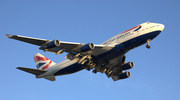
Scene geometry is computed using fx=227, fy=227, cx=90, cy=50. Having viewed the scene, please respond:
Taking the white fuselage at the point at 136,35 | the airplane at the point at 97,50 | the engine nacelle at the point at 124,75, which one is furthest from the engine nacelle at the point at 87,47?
the engine nacelle at the point at 124,75

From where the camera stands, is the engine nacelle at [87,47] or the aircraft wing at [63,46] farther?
the engine nacelle at [87,47]

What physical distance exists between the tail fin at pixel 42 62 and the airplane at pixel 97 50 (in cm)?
195

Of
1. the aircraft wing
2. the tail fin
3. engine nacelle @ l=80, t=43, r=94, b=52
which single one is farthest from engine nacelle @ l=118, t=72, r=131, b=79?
engine nacelle @ l=80, t=43, r=94, b=52

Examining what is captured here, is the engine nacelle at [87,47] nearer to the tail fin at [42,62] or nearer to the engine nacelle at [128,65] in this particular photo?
the engine nacelle at [128,65]

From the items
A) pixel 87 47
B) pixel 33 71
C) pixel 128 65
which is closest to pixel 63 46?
pixel 87 47

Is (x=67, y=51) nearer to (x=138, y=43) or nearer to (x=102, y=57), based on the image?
(x=102, y=57)

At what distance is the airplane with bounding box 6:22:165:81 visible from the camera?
34.2 m

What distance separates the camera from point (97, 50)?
3719cm

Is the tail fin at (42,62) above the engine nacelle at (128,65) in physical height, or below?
above

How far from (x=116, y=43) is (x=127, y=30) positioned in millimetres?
2949

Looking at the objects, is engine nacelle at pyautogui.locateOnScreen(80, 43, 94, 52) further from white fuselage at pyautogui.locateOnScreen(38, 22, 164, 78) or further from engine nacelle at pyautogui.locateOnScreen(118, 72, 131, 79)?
engine nacelle at pyautogui.locateOnScreen(118, 72, 131, 79)

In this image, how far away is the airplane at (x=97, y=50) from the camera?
34.2m

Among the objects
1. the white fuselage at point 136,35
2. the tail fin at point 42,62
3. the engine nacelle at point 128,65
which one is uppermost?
the tail fin at point 42,62

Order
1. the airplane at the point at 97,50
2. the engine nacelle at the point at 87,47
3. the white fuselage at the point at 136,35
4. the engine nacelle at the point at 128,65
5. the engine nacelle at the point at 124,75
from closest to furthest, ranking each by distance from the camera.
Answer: the engine nacelle at the point at 87,47 → the airplane at the point at 97,50 → the white fuselage at the point at 136,35 → the engine nacelle at the point at 128,65 → the engine nacelle at the point at 124,75
